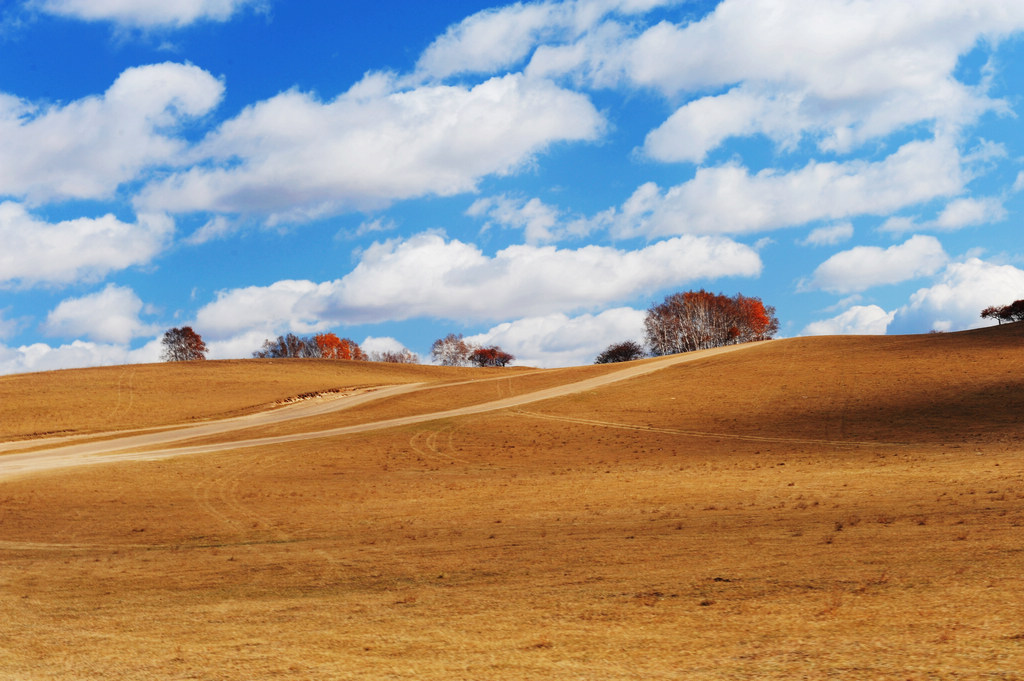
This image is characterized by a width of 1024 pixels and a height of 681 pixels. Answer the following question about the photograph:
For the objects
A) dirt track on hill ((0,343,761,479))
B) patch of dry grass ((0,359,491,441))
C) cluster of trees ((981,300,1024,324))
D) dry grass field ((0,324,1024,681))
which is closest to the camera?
dry grass field ((0,324,1024,681))

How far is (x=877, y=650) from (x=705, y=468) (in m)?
18.1

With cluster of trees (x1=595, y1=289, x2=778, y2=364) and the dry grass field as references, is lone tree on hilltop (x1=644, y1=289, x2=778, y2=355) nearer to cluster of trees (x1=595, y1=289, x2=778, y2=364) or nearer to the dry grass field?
cluster of trees (x1=595, y1=289, x2=778, y2=364)

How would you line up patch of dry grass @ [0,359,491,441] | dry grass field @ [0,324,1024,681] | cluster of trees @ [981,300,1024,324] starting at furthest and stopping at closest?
1. cluster of trees @ [981,300,1024,324]
2. patch of dry grass @ [0,359,491,441]
3. dry grass field @ [0,324,1024,681]

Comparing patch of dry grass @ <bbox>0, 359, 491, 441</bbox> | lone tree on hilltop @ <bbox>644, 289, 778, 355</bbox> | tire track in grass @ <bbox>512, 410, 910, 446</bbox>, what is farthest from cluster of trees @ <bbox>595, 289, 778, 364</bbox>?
tire track in grass @ <bbox>512, 410, 910, 446</bbox>

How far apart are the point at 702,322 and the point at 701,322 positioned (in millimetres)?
439

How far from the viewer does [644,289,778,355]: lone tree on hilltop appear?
11319 centimetres

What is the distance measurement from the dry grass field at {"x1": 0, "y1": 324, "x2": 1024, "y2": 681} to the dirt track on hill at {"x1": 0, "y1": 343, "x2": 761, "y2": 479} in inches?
92.3

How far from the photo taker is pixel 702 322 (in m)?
110

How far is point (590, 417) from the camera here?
126 feet

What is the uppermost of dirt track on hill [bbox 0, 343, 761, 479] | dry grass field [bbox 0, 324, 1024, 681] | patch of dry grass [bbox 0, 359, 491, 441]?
patch of dry grass [bbox 0, 359, 491, 441]

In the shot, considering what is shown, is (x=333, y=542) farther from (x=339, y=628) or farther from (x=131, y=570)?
(x=339, y=628)

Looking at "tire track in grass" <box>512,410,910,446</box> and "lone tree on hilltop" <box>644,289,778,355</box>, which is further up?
"lone tree on hilltop" <box>644,289,778,355</box>

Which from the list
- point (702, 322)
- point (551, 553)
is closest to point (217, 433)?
point (551, 553)

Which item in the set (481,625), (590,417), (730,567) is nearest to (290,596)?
(481,625)
